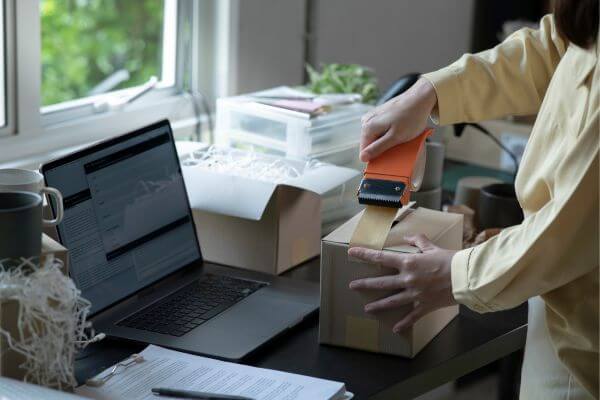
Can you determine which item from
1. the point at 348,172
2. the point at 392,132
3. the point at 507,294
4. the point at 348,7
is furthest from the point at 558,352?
the point at 348,7

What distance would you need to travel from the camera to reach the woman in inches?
46.4

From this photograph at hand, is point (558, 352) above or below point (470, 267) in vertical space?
below

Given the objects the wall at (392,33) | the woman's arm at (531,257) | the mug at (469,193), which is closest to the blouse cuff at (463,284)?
the woman's arm at (531,257)

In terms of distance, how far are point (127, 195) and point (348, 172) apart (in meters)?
0.46

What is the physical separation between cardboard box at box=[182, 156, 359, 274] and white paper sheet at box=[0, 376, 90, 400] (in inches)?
27.0

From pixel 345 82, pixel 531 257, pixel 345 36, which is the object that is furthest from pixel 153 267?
pixel 345 36

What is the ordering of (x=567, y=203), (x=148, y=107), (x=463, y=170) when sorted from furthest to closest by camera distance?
(x=463, y=170)
(x=148, y=107)
(x=567, y=203)

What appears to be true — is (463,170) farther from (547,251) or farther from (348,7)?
(547,251)

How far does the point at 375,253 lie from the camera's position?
139cm

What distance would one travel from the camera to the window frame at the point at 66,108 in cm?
195

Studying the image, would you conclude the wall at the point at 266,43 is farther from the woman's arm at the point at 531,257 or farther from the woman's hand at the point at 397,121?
the woman's arm at the point at 531,257

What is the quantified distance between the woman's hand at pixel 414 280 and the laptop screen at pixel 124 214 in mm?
396

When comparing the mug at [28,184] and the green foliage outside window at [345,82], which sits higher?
the green foliage outside window at [345,82]

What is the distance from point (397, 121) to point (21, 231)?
0.62 metres
